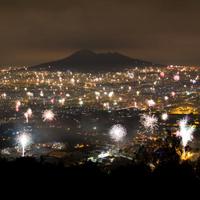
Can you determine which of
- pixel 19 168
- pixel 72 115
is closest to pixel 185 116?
pixel 72 115

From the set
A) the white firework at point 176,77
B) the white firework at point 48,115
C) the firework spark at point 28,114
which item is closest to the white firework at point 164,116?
the white firework at point 48,115

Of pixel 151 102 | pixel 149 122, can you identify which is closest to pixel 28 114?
pixel 149 122

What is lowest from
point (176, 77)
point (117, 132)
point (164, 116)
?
point (117, 132)

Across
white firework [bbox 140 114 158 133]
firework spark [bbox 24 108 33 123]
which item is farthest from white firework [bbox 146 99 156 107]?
firework spark [bbox 24 108 33 123]

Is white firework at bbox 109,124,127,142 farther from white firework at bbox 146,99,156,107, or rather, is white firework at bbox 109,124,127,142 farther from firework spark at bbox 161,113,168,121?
white firework at bbox 146,99,156,107

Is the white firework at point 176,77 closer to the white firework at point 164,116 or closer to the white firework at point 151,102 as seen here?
the white firework at point 151,102

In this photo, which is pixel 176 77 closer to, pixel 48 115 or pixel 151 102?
pixel 151 102

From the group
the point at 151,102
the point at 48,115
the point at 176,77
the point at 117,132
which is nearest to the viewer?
the point at 117,132
